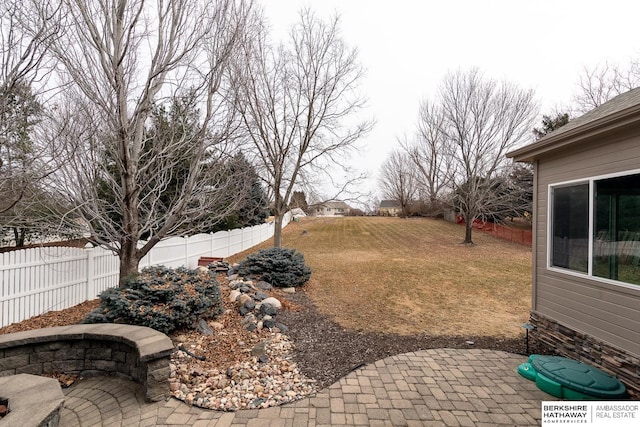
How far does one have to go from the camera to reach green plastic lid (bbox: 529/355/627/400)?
9.29 feet

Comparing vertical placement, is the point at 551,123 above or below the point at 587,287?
above

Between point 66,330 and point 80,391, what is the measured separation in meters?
0.72

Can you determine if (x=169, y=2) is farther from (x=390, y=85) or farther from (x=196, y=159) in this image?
(x=390, y=85)

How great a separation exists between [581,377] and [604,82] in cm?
1840

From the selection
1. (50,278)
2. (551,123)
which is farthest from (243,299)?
(551,123)

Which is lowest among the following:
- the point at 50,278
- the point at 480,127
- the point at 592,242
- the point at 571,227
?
the point at 50,278

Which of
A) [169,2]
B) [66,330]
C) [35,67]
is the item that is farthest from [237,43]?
[66,330]

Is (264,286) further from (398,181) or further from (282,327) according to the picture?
(398,181)

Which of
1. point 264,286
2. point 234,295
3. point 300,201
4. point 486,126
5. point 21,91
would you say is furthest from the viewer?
point 486,126

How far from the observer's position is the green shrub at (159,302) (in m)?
3.80

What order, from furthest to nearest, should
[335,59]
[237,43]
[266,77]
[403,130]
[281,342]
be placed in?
[403,130]
[335,59]
[266,77]
[237,43]
[281,342]

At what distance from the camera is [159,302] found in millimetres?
4129

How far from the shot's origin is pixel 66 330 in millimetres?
3311

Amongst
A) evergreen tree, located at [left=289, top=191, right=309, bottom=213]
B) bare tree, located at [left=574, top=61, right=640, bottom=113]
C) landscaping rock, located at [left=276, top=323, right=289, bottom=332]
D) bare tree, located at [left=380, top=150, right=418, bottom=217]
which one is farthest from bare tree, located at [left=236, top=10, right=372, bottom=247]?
bare tree, located at [left=380, top=150, right=418, bottom=217]
